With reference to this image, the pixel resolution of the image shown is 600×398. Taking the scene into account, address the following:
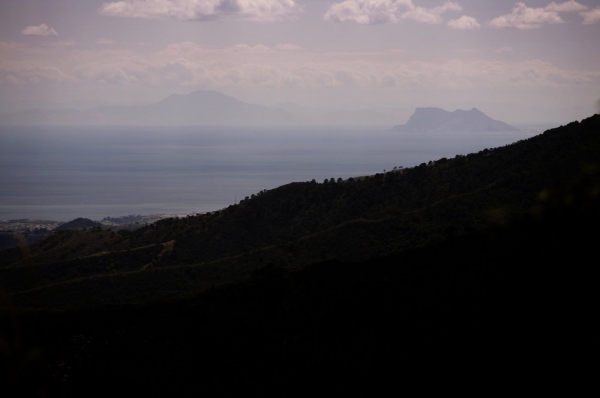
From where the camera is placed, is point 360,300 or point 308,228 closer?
point 360,300

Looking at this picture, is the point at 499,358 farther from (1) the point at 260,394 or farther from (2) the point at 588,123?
(2) the point at 588,123

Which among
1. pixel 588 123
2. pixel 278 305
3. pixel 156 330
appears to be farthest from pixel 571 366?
pixel 588 123

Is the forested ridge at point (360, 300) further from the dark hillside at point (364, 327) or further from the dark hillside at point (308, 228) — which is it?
the dark hillside at point (308, 228)

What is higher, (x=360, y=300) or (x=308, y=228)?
(x=308, y=228)

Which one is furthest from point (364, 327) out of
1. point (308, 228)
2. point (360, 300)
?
point (308, 228)

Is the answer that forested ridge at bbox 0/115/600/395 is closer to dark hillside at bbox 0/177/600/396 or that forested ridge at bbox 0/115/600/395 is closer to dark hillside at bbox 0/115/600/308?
dark hillside at bbox 0/177/600/396

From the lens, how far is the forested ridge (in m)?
15.4

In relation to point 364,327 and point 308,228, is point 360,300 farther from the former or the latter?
point 308,228

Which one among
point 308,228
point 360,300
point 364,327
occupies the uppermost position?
point 308,228

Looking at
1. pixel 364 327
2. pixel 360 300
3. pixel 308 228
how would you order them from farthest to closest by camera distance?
pixel 308 228
pixel 360 300
pixel 364 327

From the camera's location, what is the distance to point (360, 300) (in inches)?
1071

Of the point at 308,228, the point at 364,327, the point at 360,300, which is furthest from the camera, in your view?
the point at 308,228

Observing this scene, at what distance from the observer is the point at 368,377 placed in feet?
63.9

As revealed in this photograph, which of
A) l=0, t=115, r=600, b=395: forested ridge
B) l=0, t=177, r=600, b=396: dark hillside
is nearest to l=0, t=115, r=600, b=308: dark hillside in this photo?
l=0, t=115, r=600, b=395: forested ridge
